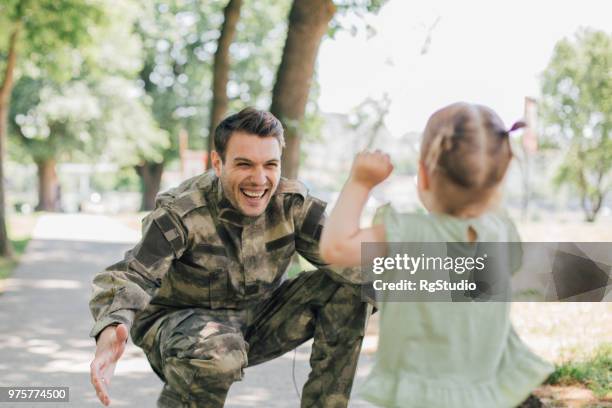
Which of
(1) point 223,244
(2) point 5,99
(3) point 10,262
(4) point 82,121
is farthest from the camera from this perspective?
(4) point 82,121

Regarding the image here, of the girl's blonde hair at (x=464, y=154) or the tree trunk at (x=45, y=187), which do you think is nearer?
the girl's blonde hair at (x=464, y=154)

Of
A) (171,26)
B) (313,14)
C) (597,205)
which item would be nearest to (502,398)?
(597,205)

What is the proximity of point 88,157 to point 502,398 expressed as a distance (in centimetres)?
3707

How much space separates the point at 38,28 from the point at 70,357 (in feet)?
29.1

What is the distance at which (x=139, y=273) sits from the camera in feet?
11.8

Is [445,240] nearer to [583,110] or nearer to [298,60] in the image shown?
[583,110]

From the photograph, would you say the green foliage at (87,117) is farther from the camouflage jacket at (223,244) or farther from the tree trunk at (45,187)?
the camouflage jacket at (223,244)

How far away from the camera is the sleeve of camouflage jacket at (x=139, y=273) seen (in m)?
3.36

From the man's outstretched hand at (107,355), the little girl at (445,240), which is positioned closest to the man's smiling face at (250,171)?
the man's outstretched hand at (107,355)

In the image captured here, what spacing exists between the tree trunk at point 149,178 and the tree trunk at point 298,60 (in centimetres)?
3538

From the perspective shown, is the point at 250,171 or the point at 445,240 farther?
the point at 250,171

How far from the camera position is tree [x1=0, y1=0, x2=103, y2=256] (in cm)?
1327

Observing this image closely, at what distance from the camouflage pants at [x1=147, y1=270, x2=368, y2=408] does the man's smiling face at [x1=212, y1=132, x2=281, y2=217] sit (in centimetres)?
53

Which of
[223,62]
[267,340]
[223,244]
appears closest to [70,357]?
[267,340]
